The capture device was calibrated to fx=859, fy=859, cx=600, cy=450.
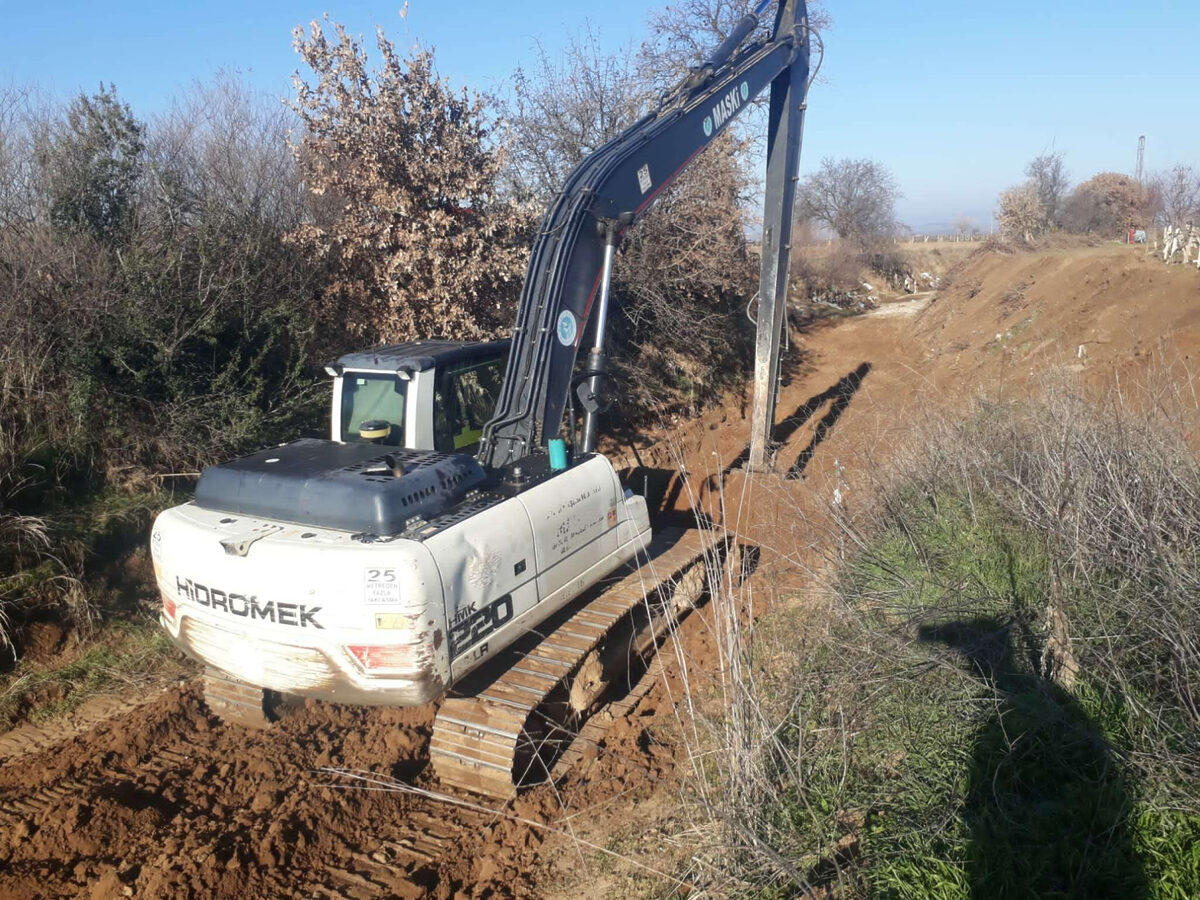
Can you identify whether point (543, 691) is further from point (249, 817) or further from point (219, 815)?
point (219, 815)

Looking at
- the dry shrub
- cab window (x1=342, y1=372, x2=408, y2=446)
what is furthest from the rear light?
cab window (x1=342, y1=372, x2=408, y2=446)

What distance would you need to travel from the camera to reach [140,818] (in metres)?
4.24

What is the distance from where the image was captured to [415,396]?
17.4 feet

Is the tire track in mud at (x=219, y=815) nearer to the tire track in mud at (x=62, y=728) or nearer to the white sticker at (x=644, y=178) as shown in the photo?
the tire track in mud at (x=62, y=728)

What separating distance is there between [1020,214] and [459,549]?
31698 millimetres

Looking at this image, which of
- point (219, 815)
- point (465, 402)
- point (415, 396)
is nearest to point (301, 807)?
point (219, 815)

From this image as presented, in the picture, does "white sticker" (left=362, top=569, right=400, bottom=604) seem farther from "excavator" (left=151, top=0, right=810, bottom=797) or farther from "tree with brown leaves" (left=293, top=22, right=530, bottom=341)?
"tree with brown leaves" (left=293, top=22, right=530, bottom=341)

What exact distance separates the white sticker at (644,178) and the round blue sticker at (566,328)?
53.2 inches

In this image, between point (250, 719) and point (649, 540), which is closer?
point (250, 719)

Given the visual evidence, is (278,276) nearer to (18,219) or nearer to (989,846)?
(18,219)

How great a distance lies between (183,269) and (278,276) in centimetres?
99

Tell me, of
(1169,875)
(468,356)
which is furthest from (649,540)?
(1169,875)

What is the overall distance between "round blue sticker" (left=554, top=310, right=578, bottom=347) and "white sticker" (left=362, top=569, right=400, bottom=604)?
2.41 meters

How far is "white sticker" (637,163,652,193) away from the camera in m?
6.59
